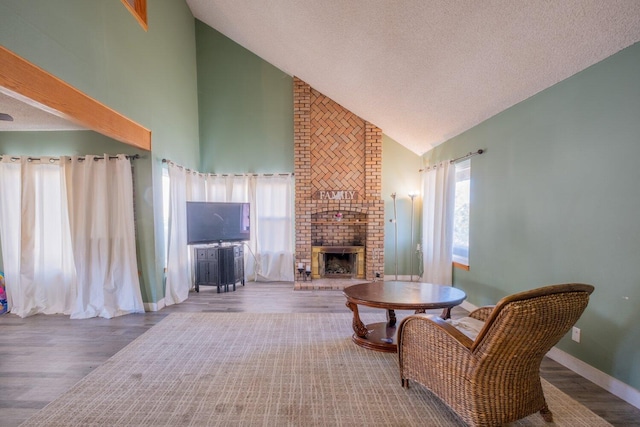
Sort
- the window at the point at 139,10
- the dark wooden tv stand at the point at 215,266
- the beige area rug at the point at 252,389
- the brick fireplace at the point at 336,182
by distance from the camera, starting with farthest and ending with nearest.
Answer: the brick fireplace at the point at 336,182 < the dark wooden tv stand at the point at 215,266 < the window at the point at 139,10 < the beige area rug at the point at 252,389

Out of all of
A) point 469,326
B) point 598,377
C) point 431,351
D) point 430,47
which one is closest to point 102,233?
point 431,351

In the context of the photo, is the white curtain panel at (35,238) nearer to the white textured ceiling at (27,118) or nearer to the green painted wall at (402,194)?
the white textured ceiling at (27,118)

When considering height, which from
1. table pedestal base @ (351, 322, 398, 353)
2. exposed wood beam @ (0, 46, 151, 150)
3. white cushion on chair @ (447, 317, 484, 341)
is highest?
exposed wood beam @ (0, 46, 151, 150)

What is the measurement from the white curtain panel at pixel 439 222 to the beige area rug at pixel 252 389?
6.51ft

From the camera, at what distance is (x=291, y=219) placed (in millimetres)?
5594

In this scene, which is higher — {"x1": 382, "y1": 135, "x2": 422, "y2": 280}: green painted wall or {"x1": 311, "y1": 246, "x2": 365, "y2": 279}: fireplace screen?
{"x1": 382, "y1": 135, "x2": 422, "y2": 280}: green painted wall

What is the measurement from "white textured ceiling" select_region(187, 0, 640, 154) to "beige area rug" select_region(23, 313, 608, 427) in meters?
2.48

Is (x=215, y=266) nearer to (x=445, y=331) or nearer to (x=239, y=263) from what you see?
(x=239, y=263)

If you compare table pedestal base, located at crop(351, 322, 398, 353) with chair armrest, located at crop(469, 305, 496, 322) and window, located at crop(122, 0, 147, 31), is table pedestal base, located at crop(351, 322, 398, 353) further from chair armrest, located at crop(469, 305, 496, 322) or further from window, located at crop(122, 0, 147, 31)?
window, located at crop(122, 0, 147, 31)

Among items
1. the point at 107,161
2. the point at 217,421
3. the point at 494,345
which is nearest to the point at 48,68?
the point at 107,161

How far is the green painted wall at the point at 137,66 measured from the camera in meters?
2.24

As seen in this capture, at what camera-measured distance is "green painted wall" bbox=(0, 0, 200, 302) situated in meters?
2.24

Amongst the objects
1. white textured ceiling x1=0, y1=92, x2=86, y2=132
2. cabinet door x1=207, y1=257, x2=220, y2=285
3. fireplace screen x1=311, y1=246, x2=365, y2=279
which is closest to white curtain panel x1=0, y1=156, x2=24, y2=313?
white textured ceiling x1=0, y1=92, x2=86, y2=132

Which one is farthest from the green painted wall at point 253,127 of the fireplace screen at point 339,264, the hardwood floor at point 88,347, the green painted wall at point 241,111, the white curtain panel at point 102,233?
the hardwood floor at point 88,347
